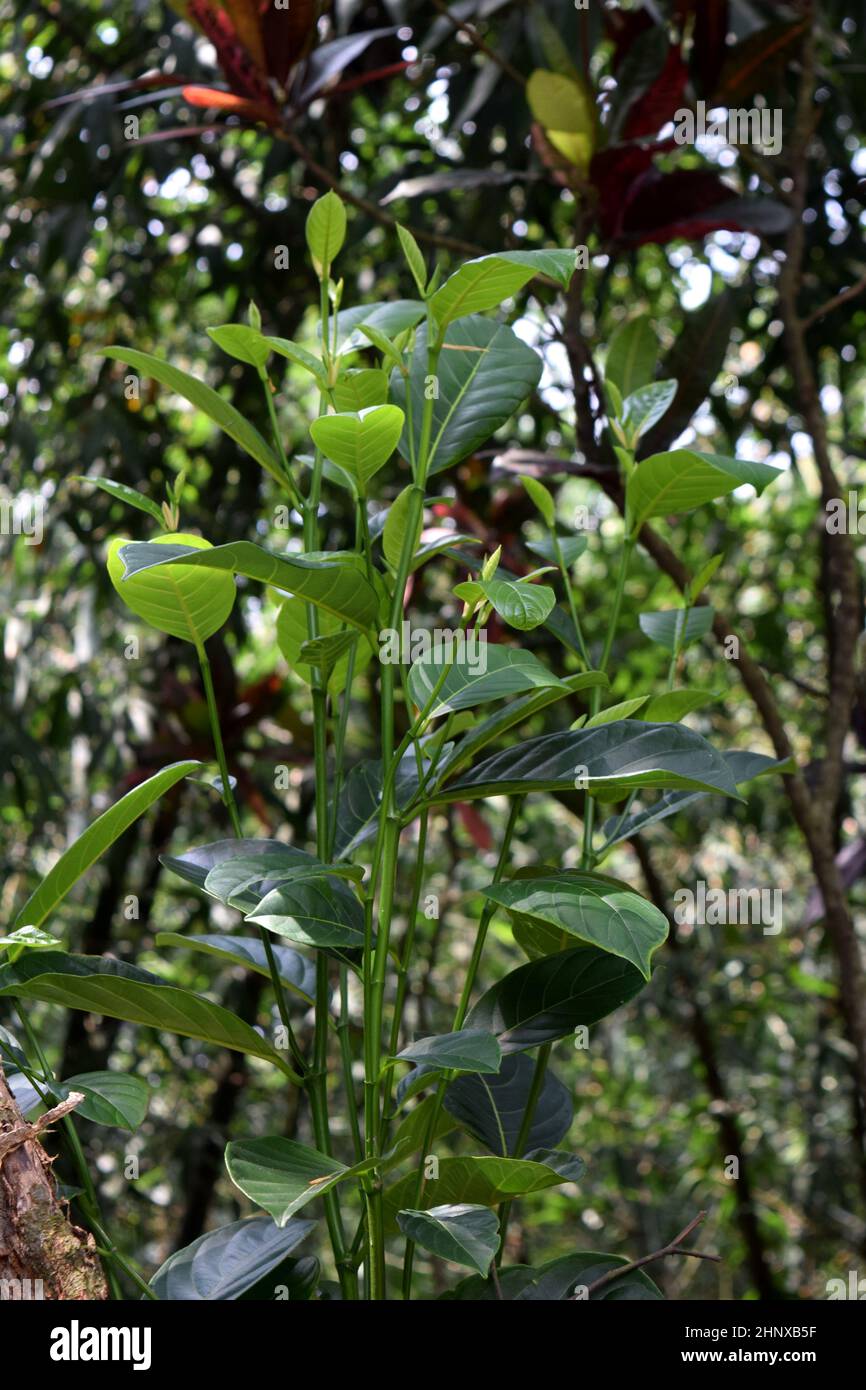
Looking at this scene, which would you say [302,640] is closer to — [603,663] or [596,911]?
[603,663]

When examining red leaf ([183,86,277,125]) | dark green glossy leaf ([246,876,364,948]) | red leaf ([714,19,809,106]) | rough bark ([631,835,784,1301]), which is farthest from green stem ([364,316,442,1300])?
rough bark ([631,835,784,1301])

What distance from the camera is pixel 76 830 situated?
9.32ft

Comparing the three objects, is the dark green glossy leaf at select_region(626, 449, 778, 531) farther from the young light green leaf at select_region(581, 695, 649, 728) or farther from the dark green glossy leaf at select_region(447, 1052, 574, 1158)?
the dark green glossy leaf at select_region(447, 1052, 574, 1158)

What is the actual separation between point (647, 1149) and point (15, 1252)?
282 centimetres

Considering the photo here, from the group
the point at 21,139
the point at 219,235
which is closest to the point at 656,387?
the point at 219,235

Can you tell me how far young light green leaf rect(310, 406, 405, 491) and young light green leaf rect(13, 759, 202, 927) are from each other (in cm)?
18

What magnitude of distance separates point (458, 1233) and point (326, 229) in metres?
0.55

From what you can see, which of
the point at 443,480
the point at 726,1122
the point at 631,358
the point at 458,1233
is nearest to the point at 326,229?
the point at 631,358

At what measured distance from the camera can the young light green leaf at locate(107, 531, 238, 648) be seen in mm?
701

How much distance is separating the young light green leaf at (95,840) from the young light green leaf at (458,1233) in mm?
252

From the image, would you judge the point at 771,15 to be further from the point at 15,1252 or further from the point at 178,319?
the point at 15,1252

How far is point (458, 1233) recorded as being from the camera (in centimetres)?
63

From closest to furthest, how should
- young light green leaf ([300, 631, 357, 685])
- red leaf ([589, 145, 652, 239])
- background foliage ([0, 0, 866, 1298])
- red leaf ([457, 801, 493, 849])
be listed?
young light green leaf ([300, 631, 357, 685]) → red leaf ([589, 145, 652, 239]) → background foliage ([0, 0, 866, 1298]) → red leaf ([457, 801, 493, 849])

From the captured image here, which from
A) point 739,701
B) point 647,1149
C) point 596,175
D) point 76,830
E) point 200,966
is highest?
point 596,175
